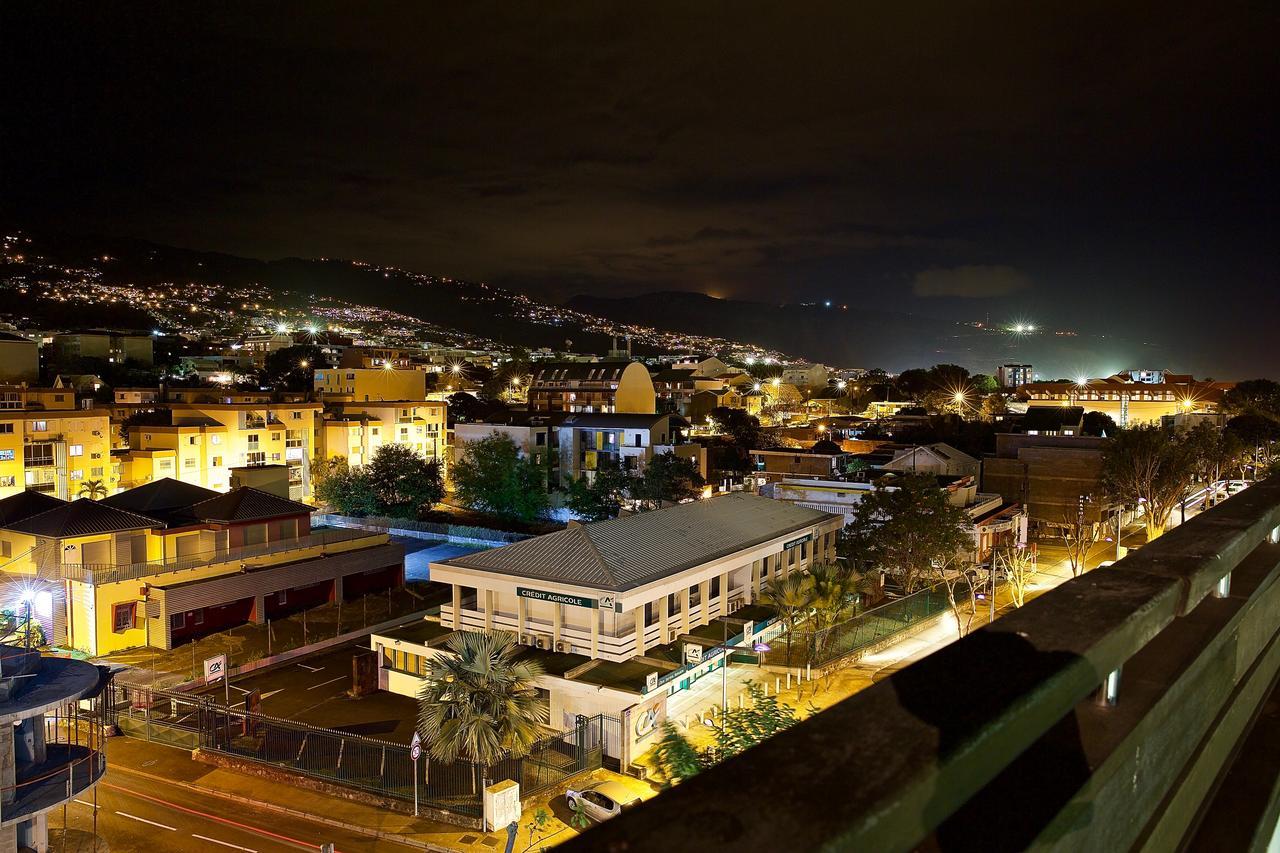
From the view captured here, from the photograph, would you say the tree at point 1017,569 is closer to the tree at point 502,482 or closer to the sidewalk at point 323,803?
the sidewalk at point 323,803

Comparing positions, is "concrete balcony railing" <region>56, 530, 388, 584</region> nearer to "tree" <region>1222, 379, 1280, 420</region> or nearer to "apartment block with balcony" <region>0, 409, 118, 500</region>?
"apartment block with balcony" <region>0, 409, 118, 500</region>

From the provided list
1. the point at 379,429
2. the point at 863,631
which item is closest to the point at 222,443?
the point at 379,429

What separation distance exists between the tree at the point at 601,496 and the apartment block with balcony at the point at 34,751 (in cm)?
2418

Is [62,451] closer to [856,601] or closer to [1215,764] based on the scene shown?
[856,601]

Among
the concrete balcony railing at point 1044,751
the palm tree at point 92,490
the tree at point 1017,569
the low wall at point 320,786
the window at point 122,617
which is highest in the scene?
the concrete balcony railing at point 1044,751

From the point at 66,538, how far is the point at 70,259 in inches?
7125

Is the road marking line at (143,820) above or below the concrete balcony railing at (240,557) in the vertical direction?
below

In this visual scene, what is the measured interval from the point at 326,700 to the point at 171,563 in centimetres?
782

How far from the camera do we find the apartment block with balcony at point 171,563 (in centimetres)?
2041

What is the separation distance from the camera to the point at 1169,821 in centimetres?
147

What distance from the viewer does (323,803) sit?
13016 mm

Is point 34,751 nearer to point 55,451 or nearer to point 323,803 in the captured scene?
point 323,803

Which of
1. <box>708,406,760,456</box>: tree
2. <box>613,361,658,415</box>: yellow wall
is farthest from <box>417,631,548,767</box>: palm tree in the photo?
<box>613,361,658,415</box>: yellow wall

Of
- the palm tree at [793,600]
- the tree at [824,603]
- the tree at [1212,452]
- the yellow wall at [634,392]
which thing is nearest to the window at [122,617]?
the palm tree at [793,600]
